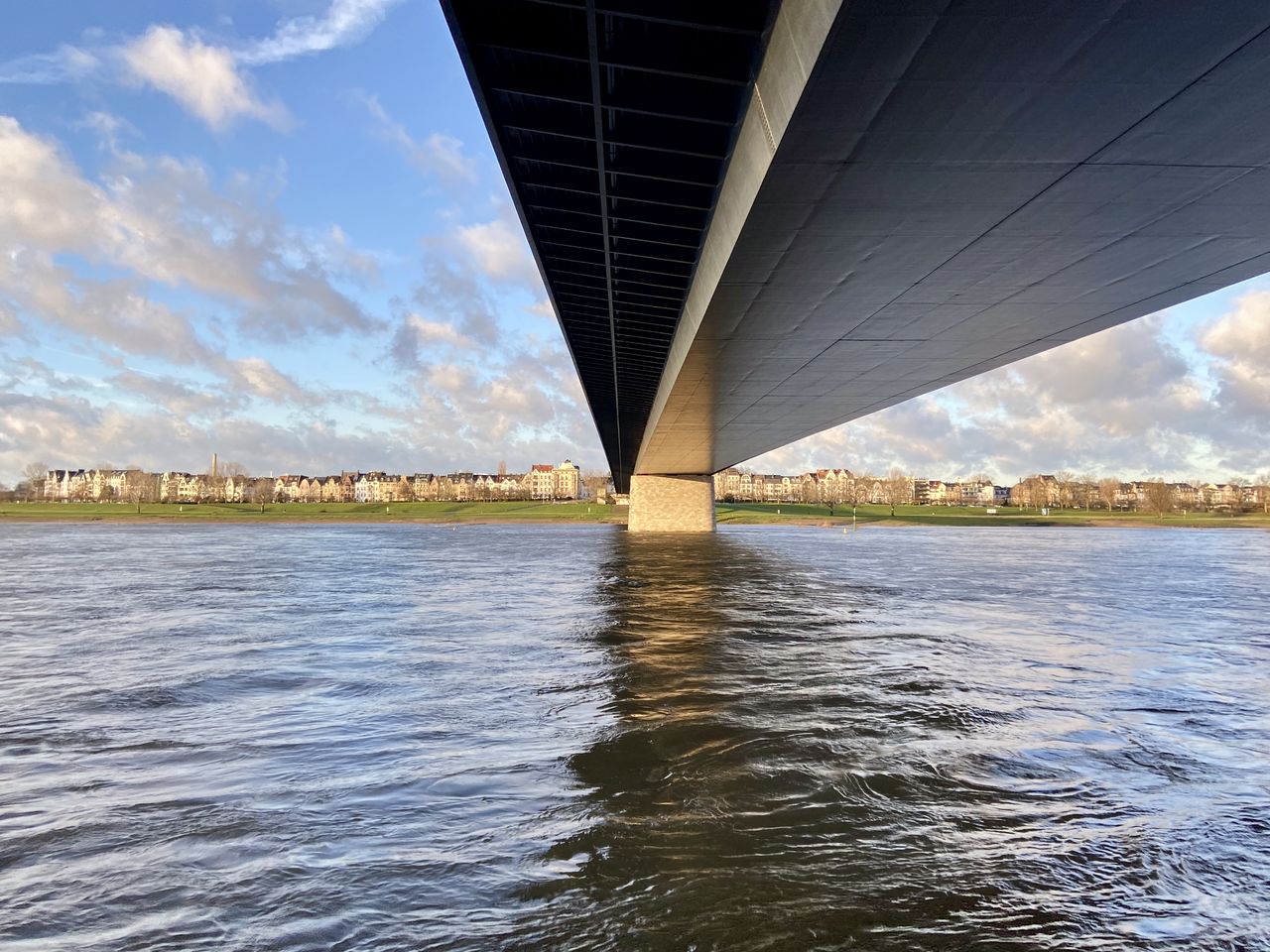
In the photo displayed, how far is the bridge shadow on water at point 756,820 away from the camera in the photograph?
4.23 meters

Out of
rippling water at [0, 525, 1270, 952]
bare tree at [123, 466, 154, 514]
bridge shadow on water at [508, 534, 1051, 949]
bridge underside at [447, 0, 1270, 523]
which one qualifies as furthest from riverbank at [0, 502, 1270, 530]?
bridge shadow on water at [508, 534, 1051, 949]

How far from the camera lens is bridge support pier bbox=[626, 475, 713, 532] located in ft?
223

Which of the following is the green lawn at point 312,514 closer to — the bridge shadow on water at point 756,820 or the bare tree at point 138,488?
the bare tree at point 138,488

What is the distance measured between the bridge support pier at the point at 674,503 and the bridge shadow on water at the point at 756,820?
55238mm

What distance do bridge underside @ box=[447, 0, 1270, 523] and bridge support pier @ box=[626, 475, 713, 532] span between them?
47.5 m

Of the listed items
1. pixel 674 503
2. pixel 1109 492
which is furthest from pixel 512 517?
pixel 1109 492

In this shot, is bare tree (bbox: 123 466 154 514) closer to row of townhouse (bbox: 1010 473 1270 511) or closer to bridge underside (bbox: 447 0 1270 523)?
bridge underside (bbox: 447 0 1270 523)

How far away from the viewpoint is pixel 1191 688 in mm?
10883

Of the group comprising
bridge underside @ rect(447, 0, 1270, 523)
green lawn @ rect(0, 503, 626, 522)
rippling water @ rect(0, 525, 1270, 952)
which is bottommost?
rippling water @ rect(0, 525, 1270, 952)

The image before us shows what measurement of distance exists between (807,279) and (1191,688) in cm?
821

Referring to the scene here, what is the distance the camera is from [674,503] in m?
68.2

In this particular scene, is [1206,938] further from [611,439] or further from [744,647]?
[611,439]

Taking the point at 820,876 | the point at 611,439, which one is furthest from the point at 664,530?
the point at 820,876

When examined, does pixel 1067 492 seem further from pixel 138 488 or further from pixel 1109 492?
pixel 138 488
